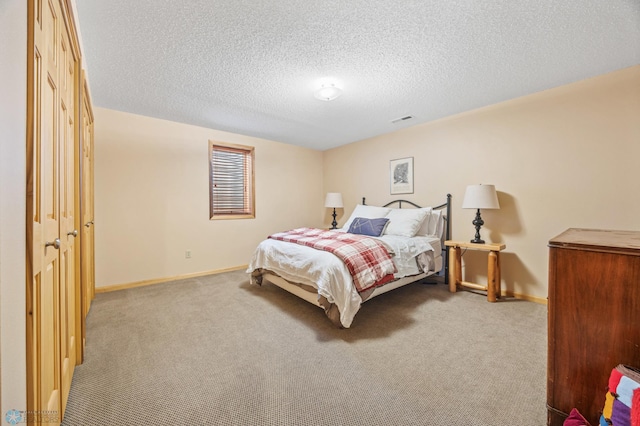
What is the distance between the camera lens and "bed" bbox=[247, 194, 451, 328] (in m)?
2.25

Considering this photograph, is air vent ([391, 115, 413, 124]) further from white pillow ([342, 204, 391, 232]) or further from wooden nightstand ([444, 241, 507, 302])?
wooden nightstand ([444, 241, 507, 302])

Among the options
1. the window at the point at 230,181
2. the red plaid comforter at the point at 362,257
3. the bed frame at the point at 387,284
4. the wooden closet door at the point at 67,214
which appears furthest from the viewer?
the window at the point at 230,181

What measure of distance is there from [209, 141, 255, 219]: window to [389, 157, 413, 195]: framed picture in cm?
238

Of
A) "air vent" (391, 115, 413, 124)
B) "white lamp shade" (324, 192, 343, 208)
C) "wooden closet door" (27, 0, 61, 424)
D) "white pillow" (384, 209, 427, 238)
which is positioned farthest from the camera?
"white lamp shade" (324, 192, 343, 208)

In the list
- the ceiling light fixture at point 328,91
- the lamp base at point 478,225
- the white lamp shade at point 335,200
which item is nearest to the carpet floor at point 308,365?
the lamp base at point 478,225

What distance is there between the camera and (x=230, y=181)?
4320mm

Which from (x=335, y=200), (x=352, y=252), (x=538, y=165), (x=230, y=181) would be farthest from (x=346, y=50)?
(x=335, y=200)

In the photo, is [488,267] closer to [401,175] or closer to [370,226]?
[370,226]

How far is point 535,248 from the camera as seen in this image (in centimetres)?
285

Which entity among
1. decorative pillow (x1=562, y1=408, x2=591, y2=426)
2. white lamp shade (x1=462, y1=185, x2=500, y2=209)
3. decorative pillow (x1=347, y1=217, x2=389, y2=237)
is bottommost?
decorative pillow (x1=562, y1=408, x2=591, y2=426)

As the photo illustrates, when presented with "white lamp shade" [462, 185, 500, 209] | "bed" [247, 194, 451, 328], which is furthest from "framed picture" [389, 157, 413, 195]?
"white lamp shade" [462, 185, 500, 209]

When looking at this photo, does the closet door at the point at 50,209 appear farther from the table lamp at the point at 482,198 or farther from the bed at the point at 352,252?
the table lamp at the point at 482,198

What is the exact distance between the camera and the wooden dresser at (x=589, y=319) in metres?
0.93

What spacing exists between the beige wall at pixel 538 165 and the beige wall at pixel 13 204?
11.4 ft
